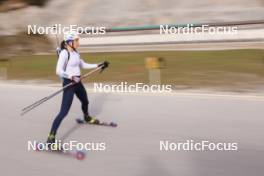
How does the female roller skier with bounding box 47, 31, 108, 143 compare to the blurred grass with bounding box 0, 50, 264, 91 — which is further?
the blurred grass with bounding box 0, 50, 264, 91

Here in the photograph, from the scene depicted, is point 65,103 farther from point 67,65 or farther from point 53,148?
point 53,148

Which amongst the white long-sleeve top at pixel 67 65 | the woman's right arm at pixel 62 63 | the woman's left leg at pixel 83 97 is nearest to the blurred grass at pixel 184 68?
the woman's left leg at pixel 83 97

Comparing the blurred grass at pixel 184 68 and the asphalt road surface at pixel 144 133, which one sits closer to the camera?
the asphalt road surface at pixel 144 133

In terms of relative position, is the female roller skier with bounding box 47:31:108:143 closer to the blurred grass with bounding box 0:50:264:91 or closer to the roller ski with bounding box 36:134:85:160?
the roller ski with bounding box 36:134:85:160

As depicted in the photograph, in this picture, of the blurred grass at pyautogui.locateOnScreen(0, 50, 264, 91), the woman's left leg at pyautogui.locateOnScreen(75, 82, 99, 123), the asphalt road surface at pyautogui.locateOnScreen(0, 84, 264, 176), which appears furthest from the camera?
the blurred grass at pyautogui.locateOnScreen(0, 50, 264, 91)

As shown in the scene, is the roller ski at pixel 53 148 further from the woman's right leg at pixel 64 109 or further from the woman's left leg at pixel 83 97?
the woman's left leg at pixel 83 97

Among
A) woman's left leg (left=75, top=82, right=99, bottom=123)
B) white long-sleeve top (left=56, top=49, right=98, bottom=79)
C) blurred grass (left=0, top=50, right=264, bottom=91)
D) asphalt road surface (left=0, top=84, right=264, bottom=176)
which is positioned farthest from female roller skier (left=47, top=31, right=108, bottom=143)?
blurred grass (left=0, top=50, right=264, bottom=91)

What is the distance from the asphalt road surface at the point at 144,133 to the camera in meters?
6.35

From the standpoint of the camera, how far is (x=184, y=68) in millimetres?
15984

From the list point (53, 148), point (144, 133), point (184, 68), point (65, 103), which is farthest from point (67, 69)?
point (184, 68)

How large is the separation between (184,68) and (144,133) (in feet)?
26.6

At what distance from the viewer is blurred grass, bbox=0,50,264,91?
1336cm

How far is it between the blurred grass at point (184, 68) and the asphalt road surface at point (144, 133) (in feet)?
7.60

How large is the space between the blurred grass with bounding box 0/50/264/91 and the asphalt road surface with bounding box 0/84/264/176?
232 centimetres
